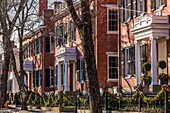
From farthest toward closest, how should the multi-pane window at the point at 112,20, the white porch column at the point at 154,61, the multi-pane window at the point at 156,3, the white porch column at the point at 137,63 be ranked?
1. the multi-pane window at the point at 112,20
2. the white porch column at the point at 137,63
3. the multi-pane window at the point at 156,3
4. the white porch column at the point at 154,61

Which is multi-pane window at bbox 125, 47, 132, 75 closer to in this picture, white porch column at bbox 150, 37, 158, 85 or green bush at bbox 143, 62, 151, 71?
green bush at bbox 143, 62, 151, 71

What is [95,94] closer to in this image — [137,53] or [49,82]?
[137,53]

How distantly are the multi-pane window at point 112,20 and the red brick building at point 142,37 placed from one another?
113 inches

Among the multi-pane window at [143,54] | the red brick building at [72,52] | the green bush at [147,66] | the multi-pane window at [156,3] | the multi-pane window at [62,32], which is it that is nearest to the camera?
the multi-pane window at [156,3]

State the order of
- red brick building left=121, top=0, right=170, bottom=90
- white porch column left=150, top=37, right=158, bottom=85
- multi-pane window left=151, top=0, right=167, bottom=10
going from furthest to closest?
multi-pane window left=151, top=0, right=167, bottom=10, white porch column left=150, top=37, right=158, bottom=85, red brick building left=121, top=0, right=170, bottom=90

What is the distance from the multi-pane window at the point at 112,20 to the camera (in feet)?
126

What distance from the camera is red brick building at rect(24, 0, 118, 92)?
3806cm

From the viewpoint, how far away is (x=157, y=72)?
2928 cm

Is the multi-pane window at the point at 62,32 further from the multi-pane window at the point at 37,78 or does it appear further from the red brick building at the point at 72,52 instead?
the multi-pane window at the point at 37,78

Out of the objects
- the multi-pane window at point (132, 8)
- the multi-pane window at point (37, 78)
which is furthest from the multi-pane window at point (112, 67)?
A: the multi-pane window at point (37, 78)

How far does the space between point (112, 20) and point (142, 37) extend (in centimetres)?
926

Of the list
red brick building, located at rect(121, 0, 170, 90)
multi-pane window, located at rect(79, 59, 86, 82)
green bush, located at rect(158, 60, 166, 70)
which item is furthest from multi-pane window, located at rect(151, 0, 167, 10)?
multi-pane window, located at rect(79, 59, 86, 82)

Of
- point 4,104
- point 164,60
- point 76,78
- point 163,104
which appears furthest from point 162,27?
point 4,104

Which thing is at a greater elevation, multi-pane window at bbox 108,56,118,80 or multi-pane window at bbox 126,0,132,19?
multi-pane window at bbox 126,0,132,19
